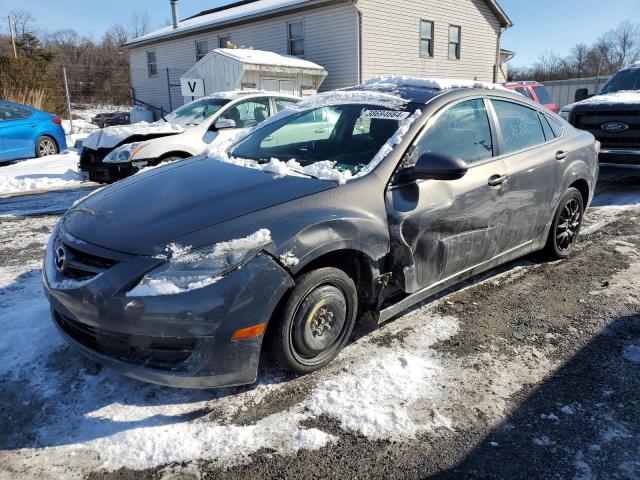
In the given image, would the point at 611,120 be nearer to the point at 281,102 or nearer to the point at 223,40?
the point at 281,102

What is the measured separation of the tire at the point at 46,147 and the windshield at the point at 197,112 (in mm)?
4979

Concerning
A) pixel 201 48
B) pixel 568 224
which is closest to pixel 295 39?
pixel 201 48

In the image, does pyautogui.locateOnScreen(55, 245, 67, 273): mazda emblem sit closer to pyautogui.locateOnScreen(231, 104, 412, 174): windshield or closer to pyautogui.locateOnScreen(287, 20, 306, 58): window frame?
pyautogui.locateOnScreen(231, 104, 412, 174): windshield

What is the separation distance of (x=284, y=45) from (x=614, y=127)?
15388 millimetres

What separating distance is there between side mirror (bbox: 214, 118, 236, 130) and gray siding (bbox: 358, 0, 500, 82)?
470 inches

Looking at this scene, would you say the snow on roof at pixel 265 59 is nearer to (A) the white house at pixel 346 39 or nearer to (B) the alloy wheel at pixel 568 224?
(A) the white house at pixel 346 39

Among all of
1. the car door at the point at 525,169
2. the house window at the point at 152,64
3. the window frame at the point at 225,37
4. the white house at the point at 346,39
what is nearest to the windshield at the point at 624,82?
the car door at the point at 525,169

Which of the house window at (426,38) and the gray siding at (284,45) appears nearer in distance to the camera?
the gray siding at (284,45)

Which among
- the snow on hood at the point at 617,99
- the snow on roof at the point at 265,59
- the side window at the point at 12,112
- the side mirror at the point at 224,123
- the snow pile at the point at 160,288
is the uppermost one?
the snow on roof at the point at 265,59

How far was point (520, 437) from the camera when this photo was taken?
8.11 feet

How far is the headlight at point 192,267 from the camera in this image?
2375 millimetres

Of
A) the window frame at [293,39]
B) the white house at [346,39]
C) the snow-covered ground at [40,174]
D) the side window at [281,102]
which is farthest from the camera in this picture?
the window frame at [293,39]

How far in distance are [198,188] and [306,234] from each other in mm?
831

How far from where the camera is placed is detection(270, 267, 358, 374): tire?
8.80 ft
